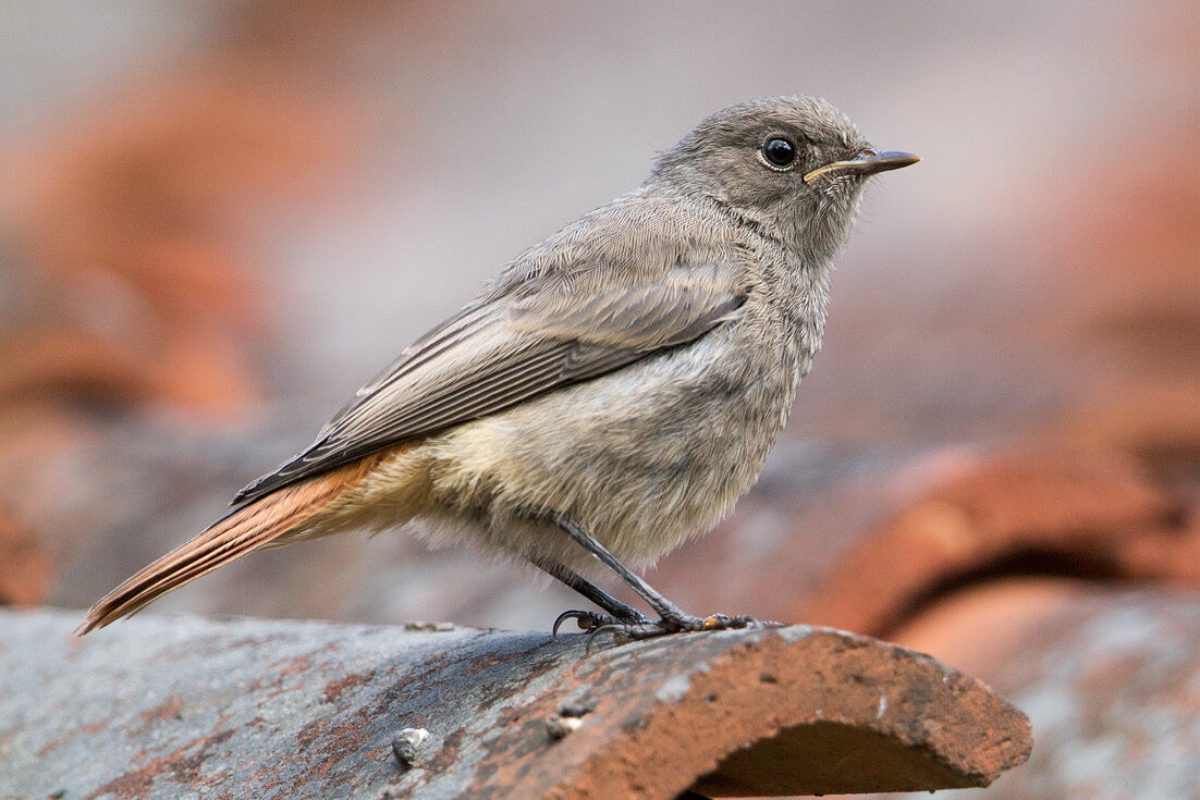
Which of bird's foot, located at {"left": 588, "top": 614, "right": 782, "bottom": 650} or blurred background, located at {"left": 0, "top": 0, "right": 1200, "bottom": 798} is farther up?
blurred background, located at {"left": 0, "top": 0, "right": 1200, "bottom": 798}

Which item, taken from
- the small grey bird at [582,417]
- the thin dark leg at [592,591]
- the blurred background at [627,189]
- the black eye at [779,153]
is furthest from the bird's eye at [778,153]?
the thin dark leg at [592,591]

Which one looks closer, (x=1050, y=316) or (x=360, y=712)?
(x=360, y=712)

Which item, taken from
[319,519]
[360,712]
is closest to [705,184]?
[319,519]

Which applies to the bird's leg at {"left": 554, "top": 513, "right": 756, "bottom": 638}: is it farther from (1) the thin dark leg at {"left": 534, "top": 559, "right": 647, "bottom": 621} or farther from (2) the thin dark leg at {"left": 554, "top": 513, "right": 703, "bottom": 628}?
(1) the thin dark leg at {"left": 534, "top": 559, "right": 647, "bottom": 621}

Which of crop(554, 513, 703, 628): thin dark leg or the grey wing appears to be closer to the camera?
crop(554, 513, 703, 628): thin dark leg

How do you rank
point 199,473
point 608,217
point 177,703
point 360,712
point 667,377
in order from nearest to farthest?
point 360,712, point 177,703, point 667,377, point 608,217, point 199,473

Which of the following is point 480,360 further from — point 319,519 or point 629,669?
point 629,669

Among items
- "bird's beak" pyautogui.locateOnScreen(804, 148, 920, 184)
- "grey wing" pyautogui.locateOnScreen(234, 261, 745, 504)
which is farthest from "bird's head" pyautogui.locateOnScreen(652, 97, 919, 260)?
"grey wing" pyautogui.locateOnScreen(234, 261, 745, 504)

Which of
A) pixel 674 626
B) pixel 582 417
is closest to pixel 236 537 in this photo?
pixel 582 417
